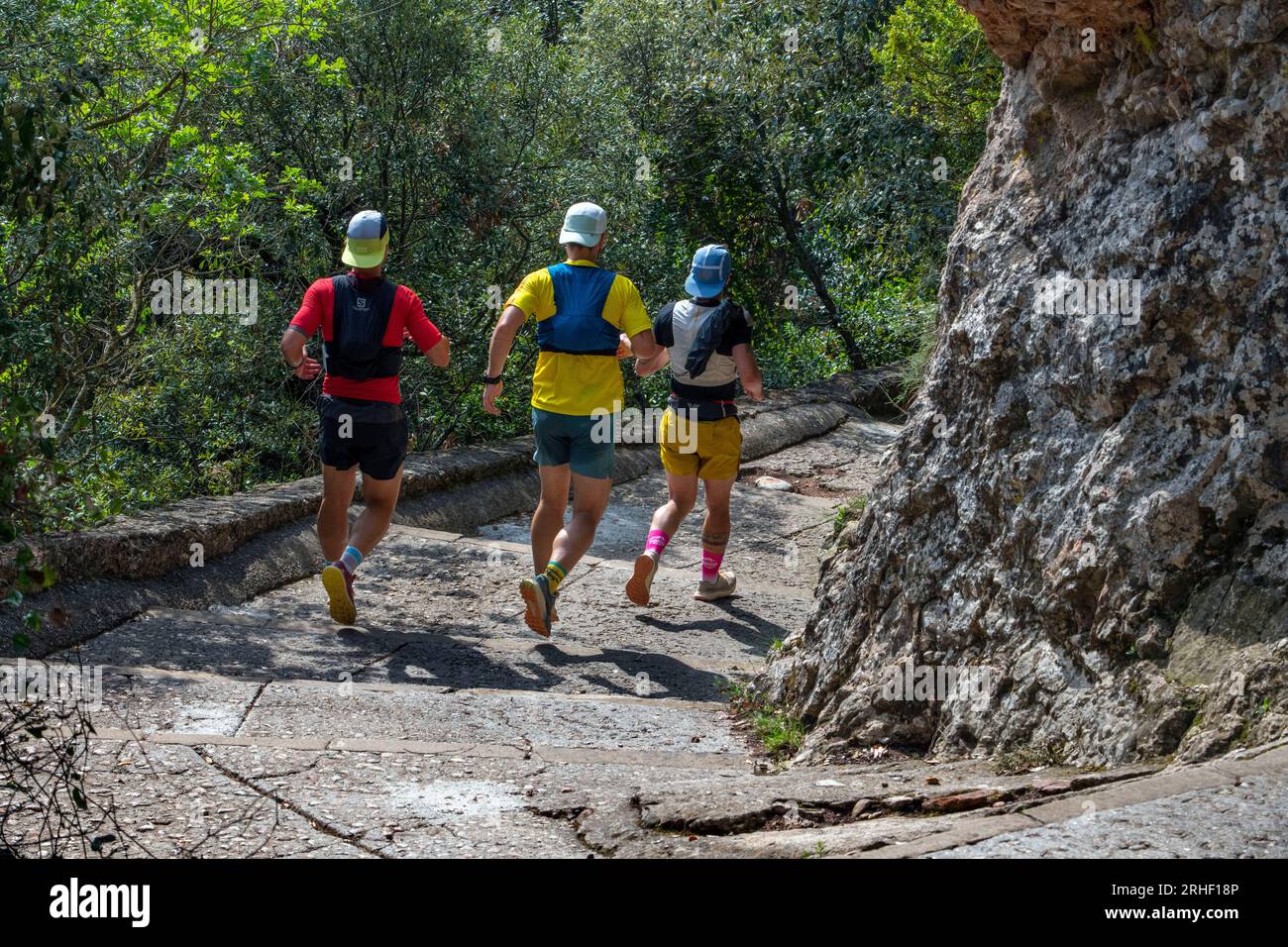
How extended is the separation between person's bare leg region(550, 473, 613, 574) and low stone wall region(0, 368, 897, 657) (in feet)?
5.61

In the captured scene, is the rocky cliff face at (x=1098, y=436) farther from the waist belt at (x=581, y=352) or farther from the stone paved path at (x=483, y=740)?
the waist belt at (x=581, y=352)

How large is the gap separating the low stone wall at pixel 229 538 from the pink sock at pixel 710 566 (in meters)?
2.12

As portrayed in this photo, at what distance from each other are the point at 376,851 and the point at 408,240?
8.91 m

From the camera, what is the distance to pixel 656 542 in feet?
24.6

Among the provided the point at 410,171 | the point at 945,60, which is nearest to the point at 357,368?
the point at 410,171

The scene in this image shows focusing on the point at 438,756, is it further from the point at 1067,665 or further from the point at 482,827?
the point at 1067,665

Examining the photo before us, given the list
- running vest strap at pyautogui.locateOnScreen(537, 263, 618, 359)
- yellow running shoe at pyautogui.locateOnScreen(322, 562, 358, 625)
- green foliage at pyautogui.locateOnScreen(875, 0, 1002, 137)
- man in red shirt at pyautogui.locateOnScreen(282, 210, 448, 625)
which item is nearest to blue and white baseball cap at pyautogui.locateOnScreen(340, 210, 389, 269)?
man in red shirt at pyautogui.locateOnScreen(282, 210, 448, 625)

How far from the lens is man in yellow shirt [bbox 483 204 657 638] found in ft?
22.3

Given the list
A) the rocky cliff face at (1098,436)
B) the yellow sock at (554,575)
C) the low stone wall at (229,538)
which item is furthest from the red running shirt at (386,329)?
the rocky cliff face at (1098,436)

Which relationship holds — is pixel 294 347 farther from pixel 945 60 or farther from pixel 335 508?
pixel 945 60

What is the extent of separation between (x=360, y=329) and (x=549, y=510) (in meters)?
1.25

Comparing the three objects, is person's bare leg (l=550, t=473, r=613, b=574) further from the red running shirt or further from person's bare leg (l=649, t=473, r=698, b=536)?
the red running shirt

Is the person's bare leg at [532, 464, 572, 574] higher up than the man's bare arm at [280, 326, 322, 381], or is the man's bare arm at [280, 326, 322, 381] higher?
the man's bare arm at [280, 326, 322, 381]

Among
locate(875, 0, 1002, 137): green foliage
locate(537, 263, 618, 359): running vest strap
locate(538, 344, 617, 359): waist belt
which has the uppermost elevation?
locate(875, 0, 1002, 137): green foliage
